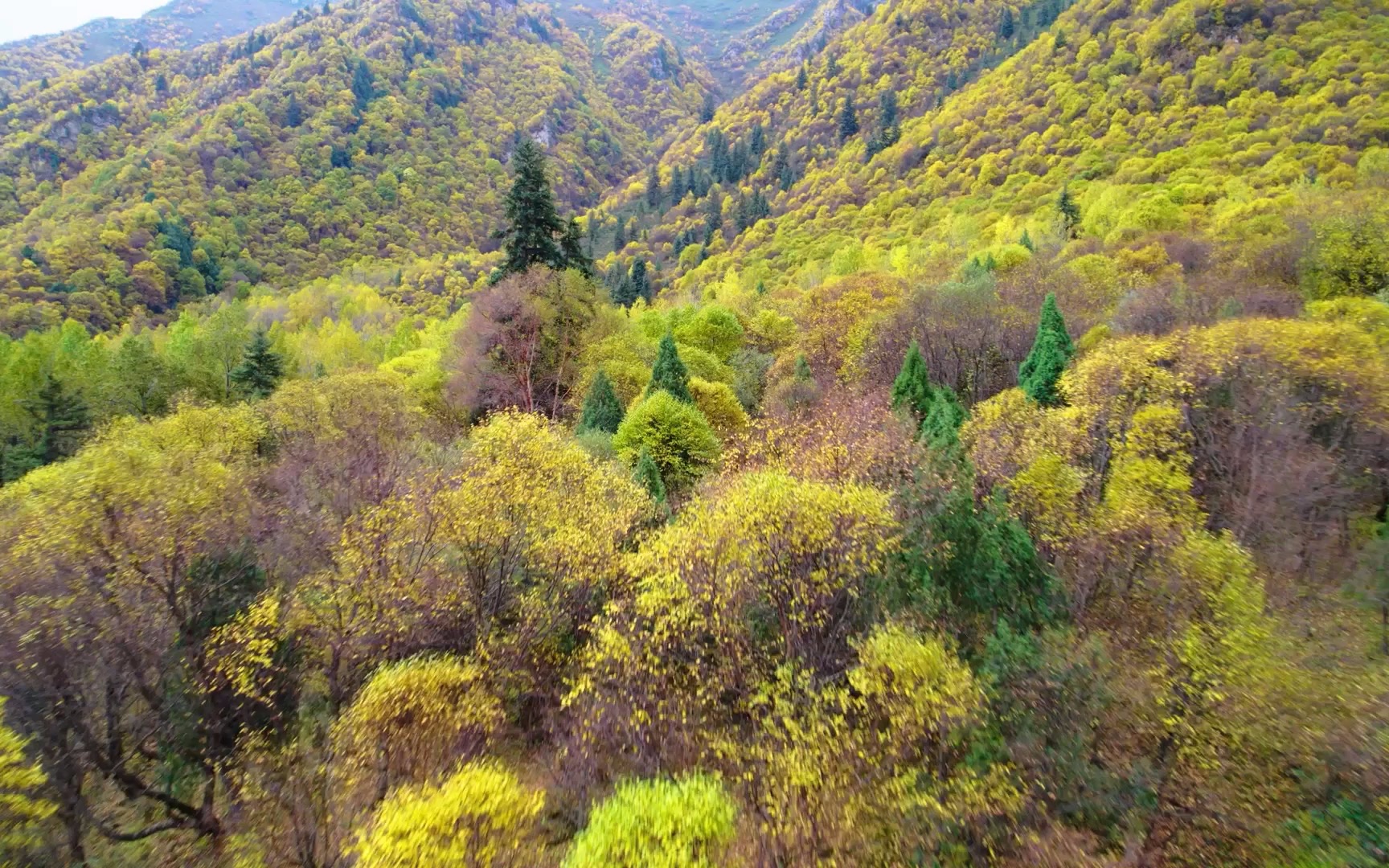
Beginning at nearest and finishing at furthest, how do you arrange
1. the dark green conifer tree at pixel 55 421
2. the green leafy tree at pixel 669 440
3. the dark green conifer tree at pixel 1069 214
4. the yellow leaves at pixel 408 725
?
the yellow leaves at pixel 408 725, the green leafy tree at pixel 669 440, the dark green conifer tree at pixel 55 421, the dark green conifer tree at pixel 1069 214

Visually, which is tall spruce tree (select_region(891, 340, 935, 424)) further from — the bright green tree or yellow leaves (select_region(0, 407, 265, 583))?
yellow leaves (select_region(0, 407, 265, 583))

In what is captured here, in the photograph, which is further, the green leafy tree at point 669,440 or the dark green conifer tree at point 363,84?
the dark green conifer tree at point 363,84

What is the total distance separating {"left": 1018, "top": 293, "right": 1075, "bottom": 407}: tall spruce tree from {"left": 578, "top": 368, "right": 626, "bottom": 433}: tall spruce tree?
20.6m

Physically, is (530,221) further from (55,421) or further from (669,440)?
(55,421)

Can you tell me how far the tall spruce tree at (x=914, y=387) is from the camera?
32531 millimetres

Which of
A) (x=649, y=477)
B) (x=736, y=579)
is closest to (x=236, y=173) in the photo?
(x=649, y=477)

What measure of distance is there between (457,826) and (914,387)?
27.6 meters

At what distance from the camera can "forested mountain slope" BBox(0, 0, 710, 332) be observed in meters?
101

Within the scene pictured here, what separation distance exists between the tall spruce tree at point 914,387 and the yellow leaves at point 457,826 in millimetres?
25352

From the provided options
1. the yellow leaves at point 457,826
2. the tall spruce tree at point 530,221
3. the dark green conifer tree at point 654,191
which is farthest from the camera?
the dark green conifer tree at point 654,191

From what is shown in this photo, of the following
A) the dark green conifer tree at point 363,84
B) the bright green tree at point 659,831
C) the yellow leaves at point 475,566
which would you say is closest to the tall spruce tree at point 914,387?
the yellow leaves at point 475,566

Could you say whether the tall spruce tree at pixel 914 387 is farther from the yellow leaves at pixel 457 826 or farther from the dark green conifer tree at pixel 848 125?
the dark green conifer tree at pixel 848 125

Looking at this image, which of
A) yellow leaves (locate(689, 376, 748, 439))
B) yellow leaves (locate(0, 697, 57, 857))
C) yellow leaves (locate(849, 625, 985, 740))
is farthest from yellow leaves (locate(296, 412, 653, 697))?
yellow leaves (locate(689, 376, 748, 439))

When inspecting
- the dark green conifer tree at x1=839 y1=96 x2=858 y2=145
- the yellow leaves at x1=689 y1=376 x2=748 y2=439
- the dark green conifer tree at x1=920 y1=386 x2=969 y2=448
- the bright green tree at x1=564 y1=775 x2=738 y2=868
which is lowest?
the yellow leaves at x1=689 y1=376 x2=748 y2=439
